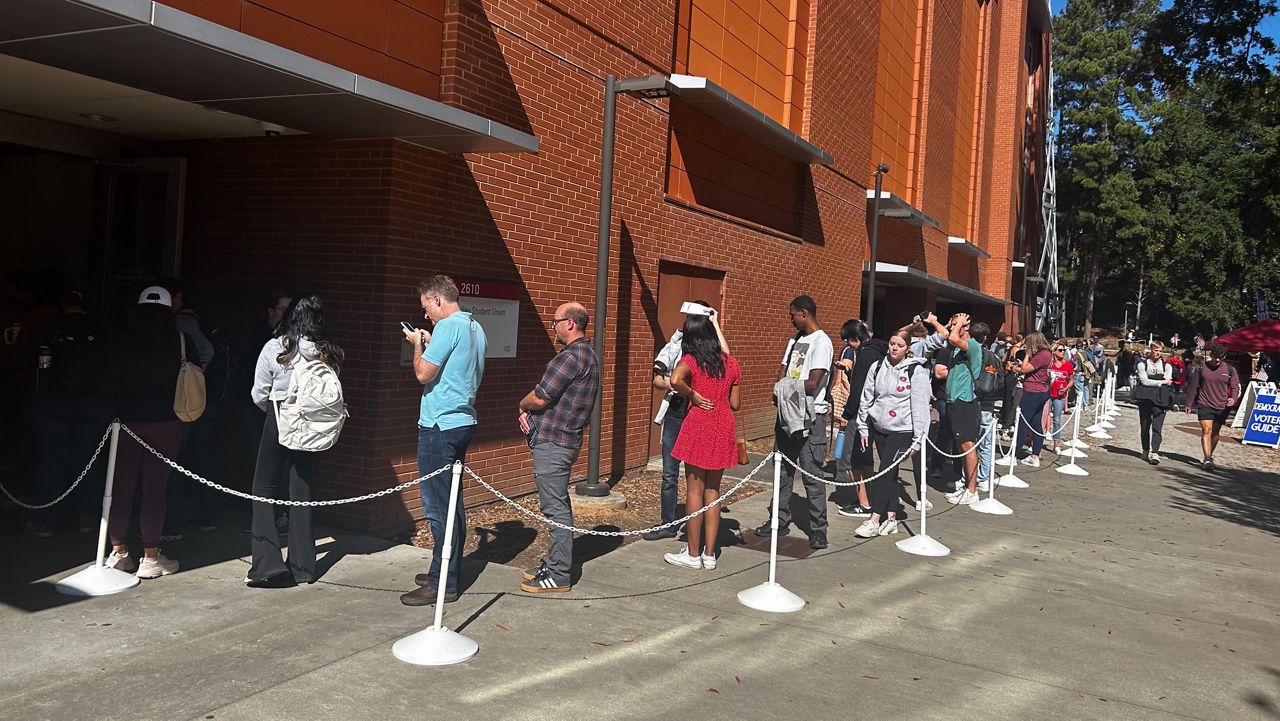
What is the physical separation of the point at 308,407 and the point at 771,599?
3.28 metres

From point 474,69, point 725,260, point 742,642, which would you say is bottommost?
point 742,642

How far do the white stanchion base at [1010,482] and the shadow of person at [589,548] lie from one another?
6.50 metres

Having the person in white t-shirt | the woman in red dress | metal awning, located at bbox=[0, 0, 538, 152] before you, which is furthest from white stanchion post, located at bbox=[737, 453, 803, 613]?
metal awning, located at bbox=[0, 0, 538, 152]

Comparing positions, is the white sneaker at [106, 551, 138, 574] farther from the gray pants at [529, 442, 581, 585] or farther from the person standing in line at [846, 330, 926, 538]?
the person standing in line at [846, 330, 926, 538]

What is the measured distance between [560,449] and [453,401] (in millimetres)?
777

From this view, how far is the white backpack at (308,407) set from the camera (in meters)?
5.78

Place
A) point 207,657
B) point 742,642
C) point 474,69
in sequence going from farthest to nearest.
→ point 474,69
point 742,642
point 207,657

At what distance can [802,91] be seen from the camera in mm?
15469

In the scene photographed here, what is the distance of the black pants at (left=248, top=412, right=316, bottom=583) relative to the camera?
5.81m

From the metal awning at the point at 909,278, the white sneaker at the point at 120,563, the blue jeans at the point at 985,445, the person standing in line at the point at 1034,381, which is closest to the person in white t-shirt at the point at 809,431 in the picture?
the blue jeans at the point at 985,445

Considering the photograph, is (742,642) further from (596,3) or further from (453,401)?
(596,3)

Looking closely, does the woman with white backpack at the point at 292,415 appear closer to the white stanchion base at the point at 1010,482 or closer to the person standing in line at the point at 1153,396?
the white stanchion base at the point at 1010,482

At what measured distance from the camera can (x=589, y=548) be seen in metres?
7.54

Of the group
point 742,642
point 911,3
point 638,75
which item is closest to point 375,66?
point 638,75
